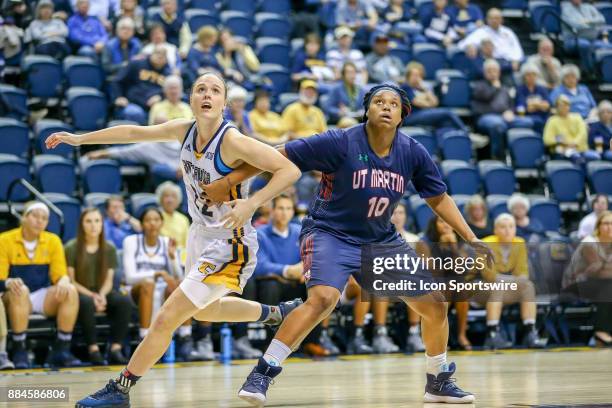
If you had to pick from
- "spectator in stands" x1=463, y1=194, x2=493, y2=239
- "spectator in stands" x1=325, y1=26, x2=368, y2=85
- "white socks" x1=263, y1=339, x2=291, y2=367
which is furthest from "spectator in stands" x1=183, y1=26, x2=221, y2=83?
"white socks" x1=263, y1=339, x2=291, y2=367

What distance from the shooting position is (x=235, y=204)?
18.4 ft

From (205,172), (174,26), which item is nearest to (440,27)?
(174,26)

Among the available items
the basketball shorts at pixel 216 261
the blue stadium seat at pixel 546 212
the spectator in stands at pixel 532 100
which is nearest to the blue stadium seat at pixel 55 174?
the blue stadium seat at pixel 546 212

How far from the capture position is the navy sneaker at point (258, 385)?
226 inches

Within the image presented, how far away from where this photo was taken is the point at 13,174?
11.5 m

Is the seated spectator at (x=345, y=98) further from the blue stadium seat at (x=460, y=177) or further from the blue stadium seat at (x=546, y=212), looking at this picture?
the blue stadium seat at (x=546, y=212)

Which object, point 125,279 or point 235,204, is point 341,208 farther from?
point 125,279

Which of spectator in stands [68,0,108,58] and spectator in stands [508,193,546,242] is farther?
spectator in stands [68,0,108,58]

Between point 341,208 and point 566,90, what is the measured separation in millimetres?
10122

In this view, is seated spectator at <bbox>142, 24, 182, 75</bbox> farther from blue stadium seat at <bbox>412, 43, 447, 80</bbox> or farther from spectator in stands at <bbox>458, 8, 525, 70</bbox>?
spectator in stands at <bbox>458, 8, 525, 70</bbox>

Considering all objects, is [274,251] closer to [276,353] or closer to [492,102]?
[276,353]

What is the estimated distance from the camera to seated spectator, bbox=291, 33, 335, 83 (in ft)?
48.1

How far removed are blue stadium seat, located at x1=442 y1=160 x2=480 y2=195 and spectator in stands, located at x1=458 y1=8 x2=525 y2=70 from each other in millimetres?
3304

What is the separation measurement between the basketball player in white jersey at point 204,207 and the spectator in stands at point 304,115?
22.7 feet
